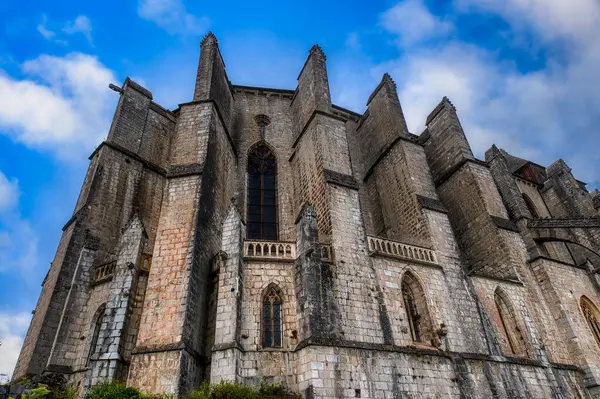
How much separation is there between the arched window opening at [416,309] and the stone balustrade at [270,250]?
4.04 meters

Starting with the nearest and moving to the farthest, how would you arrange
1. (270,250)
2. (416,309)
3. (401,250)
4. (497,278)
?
(270,250), (416,309), (401,250), (497,278)

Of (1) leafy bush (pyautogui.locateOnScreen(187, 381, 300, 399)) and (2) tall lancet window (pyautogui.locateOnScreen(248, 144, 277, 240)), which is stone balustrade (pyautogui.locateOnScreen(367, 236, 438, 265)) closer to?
(2) tall lancet window (pyautogui.locateOnScreen(248, 144, 277, 240))

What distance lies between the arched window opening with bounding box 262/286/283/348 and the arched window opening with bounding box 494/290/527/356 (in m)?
8.05

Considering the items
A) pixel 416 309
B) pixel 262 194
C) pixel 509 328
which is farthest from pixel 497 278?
pixel 262 194

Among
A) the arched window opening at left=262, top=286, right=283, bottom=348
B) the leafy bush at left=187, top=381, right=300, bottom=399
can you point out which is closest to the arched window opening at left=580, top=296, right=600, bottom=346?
the arched window opening at left=262, top=286, right=283, bottom=348

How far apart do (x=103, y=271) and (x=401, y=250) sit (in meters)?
9.88

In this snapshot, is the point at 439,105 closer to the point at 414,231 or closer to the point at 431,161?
the point at 431,161

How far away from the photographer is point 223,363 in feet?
32.0

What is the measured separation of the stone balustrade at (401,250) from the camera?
13.4 m

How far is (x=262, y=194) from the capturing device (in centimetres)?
1728

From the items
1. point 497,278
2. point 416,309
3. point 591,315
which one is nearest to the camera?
point 416,309

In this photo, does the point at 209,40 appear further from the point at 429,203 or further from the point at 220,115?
the point at 429,203

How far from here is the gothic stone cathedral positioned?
10.5 meters

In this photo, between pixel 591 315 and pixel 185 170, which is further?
pixel 591 315
